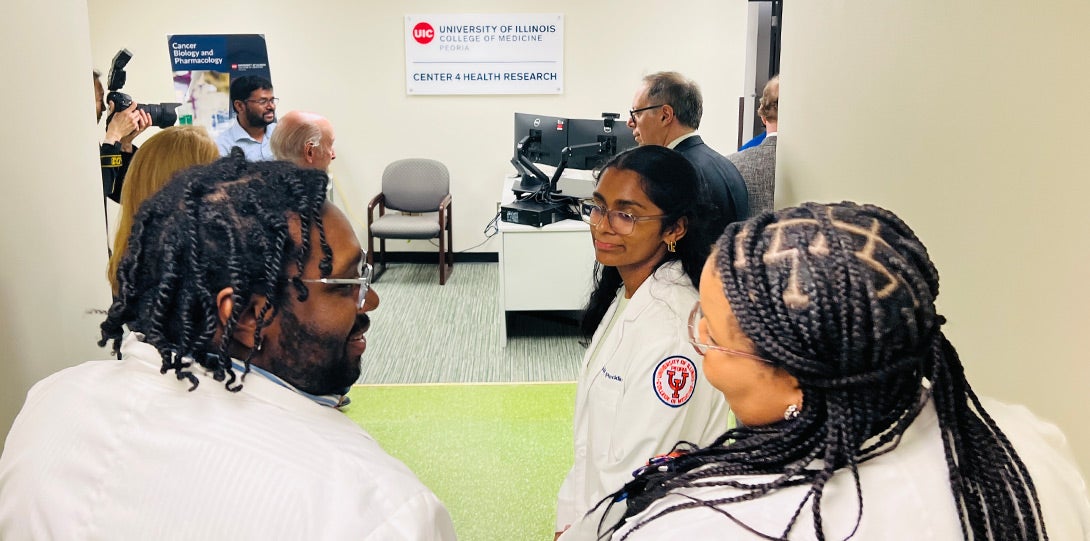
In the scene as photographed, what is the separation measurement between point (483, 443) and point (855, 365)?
2.52m

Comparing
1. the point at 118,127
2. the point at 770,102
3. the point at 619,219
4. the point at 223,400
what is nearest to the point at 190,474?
the point at 223,400

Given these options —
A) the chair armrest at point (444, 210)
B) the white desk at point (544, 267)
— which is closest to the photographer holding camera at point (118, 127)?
the white desk at point (544, 267)

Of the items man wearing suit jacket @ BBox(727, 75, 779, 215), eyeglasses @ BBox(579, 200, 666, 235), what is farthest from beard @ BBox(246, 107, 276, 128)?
eyeglasses @ BBox(579, 200, 666, 235)

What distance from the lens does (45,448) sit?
0.97 meters

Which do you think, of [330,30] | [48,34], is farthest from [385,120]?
[48,34]

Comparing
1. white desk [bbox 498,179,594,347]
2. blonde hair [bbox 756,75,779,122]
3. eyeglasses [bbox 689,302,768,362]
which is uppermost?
blonde hair [bbox 756,75,779,122]

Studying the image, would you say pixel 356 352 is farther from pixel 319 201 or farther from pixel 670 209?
pixel 670 209

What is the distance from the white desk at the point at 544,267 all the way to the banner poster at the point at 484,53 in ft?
7.18

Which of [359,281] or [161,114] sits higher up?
[161,114]

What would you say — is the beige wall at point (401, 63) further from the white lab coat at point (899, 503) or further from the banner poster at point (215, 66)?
the white lab coat at point (899, 503)

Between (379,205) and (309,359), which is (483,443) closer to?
(309,359)

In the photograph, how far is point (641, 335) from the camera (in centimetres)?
166

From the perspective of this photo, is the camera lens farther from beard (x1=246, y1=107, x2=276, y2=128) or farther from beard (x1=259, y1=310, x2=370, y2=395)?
beard (x1=259, y1=310, x2=370, y2=395)

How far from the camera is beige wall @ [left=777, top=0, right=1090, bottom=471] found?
44.6 inches
